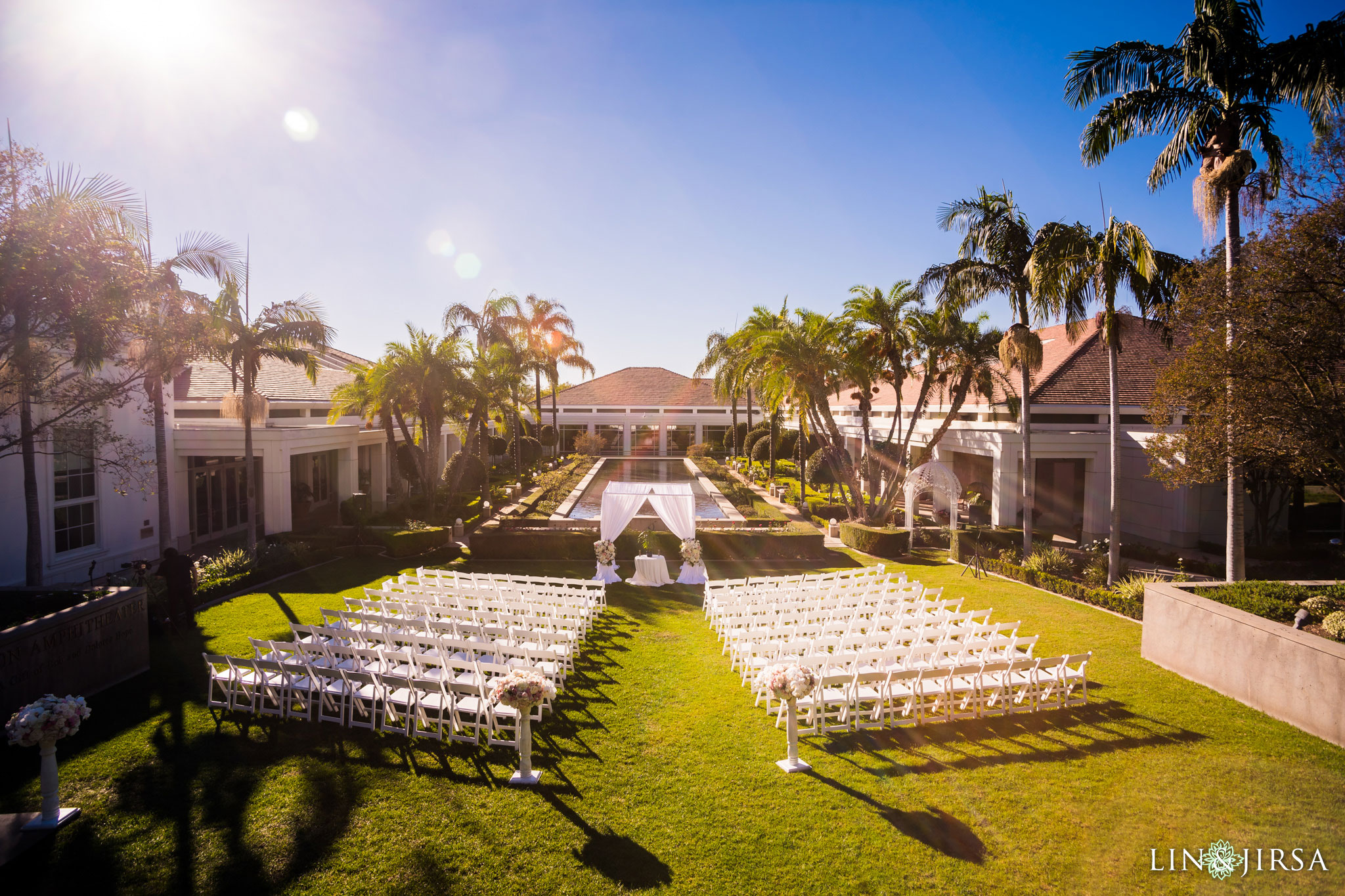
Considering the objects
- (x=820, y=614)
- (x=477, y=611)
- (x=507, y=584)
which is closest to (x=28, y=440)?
(x=477, y=611)

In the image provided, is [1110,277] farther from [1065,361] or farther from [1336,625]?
[1065,361]

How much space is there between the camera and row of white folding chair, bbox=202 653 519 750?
777 cm

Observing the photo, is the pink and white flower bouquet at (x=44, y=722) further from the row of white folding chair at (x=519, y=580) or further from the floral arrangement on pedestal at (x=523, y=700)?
the row of white folding chair at (x=519, y=580)

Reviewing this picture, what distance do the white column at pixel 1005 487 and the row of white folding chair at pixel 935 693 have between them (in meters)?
14.4

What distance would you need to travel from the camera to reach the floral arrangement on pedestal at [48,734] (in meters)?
5.84

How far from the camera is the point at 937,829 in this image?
5.99m

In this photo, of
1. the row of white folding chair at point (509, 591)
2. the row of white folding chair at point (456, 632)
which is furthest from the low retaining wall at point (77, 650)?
the row of white folding chair at point (509, 591)

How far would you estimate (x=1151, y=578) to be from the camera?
14750mm

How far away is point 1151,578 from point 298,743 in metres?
16.7

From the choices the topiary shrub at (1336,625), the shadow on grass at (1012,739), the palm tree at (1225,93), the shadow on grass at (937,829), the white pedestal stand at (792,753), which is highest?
the palm tree at (1225,93)

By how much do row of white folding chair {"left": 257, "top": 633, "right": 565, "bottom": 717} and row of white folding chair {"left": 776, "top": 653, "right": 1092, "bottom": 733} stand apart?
3267mm

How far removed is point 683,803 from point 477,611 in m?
5.71

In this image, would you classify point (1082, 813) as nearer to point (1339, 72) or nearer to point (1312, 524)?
point (1339, 72)

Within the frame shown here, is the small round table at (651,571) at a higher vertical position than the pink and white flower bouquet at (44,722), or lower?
lower
